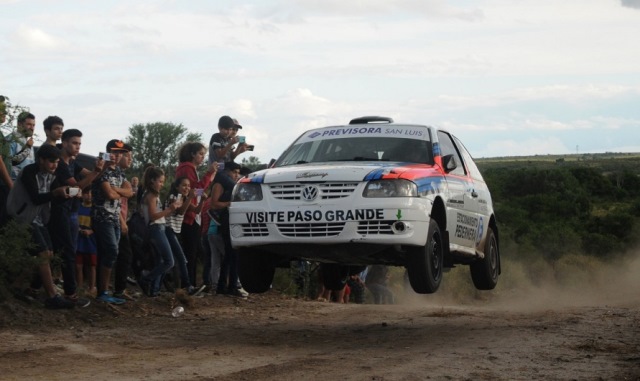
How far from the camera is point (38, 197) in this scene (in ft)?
37.3

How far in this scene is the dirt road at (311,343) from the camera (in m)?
8.64

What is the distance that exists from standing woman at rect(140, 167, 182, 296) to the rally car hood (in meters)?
2.71

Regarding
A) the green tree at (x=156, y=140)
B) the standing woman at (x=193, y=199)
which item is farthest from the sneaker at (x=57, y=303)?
the green tree at (x=156, y=140)

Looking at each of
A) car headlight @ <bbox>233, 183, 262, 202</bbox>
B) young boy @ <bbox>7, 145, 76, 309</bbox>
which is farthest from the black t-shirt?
car headlight @ <bbox>233, 183, 262, 202</bbox>

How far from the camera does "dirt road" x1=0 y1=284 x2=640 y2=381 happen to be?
8.64 metres

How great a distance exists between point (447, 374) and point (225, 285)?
679 centimetres

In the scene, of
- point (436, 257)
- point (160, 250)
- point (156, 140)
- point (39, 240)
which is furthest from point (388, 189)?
point (156, 140)

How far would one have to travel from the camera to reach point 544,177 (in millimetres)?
64812

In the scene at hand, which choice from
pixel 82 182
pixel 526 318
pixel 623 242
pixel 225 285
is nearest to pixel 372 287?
pixel 225 285

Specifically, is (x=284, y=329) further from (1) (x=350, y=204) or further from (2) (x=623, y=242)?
(2) (x=623, y=242)

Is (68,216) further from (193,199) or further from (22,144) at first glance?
(193,199)

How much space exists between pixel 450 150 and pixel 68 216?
14.5 feet

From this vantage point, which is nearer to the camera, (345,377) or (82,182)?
(345,377)

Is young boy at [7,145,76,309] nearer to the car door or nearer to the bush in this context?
the bush
